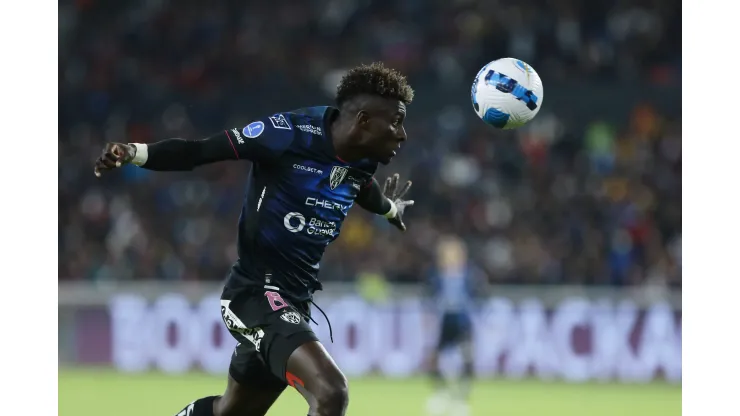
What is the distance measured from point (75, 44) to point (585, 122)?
9.33m

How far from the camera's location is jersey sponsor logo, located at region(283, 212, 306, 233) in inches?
218

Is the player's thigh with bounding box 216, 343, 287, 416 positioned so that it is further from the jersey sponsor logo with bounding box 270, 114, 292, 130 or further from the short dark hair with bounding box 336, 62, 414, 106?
the short dark hair with bounding box 336, 62, 414, 106

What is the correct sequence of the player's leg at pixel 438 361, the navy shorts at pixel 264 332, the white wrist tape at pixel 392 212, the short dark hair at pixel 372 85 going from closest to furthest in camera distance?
the navy shorts at pixel 264 332 → the short dark hair at pixel 372 85 → the white wrist tape at pixel 392 212 → the player's leg at pixel 438 361

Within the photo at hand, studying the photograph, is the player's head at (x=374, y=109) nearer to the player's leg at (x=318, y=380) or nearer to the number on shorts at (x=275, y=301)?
the number on shorts at (x=275, y=301)

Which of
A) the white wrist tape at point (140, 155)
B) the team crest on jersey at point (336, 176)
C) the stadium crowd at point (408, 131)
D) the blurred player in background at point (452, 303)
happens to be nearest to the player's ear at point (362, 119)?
the team crest on jersey at point (336, 176)

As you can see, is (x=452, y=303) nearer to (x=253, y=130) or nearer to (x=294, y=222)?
(x=294, y=222)

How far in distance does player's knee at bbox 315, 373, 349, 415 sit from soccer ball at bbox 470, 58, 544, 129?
6.13 ft

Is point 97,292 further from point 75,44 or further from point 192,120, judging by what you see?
point 75,44

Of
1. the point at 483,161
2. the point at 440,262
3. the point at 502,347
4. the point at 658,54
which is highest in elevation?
the point at 658,54

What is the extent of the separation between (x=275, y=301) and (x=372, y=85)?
124cm

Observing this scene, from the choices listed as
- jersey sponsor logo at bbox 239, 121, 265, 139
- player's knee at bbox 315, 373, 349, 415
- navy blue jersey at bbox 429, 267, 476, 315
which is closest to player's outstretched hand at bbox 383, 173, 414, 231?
jersey sponsor logo at bbox 239, 121, 265, 139

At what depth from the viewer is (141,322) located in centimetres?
1448

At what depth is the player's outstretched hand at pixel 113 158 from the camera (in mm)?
4902

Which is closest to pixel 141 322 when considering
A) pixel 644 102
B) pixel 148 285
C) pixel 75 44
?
pixel 148 285
